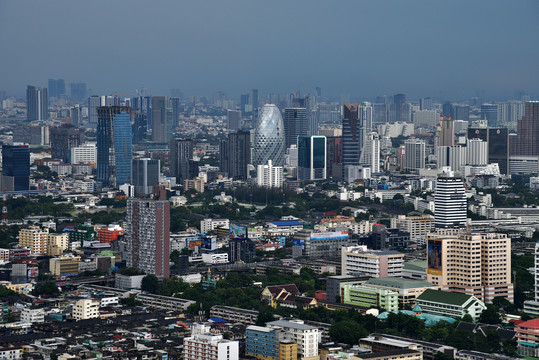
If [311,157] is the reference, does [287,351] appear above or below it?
below

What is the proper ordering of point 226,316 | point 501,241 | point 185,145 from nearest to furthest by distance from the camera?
point 226,316 → point 501,241 → point 185,145

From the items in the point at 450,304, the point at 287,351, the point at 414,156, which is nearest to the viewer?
the point at 287,351

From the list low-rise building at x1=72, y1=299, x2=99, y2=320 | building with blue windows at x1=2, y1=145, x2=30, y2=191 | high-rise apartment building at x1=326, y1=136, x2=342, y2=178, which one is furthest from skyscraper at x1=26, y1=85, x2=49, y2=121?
low-rise building at x1=72, y1=299, x2=99, y2=320

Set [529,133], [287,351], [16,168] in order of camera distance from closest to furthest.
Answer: [287,351]
[16,168]
[529,133]

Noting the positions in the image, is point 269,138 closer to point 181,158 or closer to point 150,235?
point 181,158

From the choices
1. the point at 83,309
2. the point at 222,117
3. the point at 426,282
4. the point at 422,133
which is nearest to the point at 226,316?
the point at 83,309

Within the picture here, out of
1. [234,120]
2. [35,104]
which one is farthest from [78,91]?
[234,120]

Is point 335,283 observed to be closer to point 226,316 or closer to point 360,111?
point 226,316

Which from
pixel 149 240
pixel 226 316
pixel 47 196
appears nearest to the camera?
pixel 226 316
